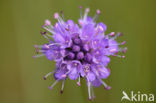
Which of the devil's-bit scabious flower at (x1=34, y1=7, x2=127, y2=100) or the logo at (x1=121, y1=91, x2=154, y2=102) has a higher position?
the devil's-bit scabious flower at (x1=34, y1=7, x2=127, y2=100)

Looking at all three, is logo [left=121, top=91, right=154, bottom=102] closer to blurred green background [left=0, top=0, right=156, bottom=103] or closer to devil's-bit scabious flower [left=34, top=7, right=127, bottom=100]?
blurred green background [left=0, top=0, right=156, bottom=103]

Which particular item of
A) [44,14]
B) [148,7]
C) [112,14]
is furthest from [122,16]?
[44,14]

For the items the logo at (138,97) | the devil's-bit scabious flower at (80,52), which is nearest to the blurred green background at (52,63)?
the logo at (138,97)

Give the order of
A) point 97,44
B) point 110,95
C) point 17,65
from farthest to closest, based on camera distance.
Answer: point 17,65, point 110,95, point 97,44

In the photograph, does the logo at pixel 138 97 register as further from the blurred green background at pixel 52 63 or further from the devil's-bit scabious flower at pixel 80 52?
the devil's-bit scabious flower at pixel 80 52

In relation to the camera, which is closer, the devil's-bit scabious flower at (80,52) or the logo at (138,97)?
the devil's-bit scabious flower at (80,52)

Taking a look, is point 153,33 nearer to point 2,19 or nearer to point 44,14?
point 44,14

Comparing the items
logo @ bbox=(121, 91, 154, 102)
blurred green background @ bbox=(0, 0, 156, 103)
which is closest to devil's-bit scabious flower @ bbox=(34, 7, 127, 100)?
logo @ bbox=(121, 91, 154, 102)

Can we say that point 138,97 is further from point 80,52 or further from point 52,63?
point 52,63

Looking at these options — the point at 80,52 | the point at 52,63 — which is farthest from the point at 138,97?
the point at 52,63
